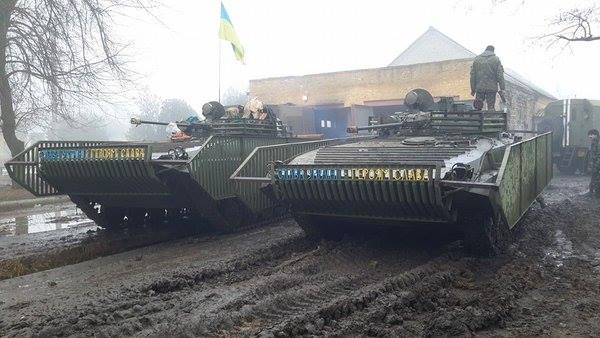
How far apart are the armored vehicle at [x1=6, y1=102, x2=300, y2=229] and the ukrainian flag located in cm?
411

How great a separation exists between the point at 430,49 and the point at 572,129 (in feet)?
60.5

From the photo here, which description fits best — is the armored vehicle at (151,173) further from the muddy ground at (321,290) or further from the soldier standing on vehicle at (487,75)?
the soldier standing on vehicle at (487,75)

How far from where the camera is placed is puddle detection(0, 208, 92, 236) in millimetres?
8797

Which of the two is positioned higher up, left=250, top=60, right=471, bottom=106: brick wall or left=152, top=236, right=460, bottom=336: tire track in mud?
left=250, top=60, right=471, bottom=106: brick wall

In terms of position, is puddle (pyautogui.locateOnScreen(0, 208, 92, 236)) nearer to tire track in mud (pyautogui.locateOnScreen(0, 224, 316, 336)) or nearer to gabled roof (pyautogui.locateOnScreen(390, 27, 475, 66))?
tire track in mud (pyautogui.locateOnScreen(0, 224, 316, 336))

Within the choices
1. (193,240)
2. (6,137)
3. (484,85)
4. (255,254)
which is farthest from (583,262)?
(6,137)

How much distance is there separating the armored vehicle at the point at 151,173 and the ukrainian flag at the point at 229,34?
411cm

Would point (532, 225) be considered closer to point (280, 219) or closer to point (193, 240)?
point (280, 219)

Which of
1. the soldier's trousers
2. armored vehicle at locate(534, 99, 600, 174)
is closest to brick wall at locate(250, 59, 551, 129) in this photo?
armored vehicle at locate(534, 99, 600, 174)

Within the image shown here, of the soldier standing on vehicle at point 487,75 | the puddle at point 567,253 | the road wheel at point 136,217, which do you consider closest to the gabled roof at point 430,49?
the soldier standing on vehicle at point 487,75

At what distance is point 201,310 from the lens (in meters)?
4.05

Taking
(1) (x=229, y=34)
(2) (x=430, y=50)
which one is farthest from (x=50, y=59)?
(2) (x=430, y=50)

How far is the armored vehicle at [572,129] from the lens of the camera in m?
15.6

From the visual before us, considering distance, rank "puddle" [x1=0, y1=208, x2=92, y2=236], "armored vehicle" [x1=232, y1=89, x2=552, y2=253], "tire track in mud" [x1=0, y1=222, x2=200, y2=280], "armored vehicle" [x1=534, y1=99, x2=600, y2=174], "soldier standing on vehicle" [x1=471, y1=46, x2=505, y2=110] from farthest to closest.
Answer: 1. "armored vehicle" [x1=534, y1=99, x2=600, y2=174]
2. "puddle" [x1=0, y1=208, x2=92, y2=236]
3. "soldier standing on vehicle" [x1=471, y1=46, x2=505, y2=110]
4. "tire track in mud" [x1=0, y1=222, x2=200, y2=280]
5. "armored vehicle" [x1=232, y1=89, x2=552, y2=253]
